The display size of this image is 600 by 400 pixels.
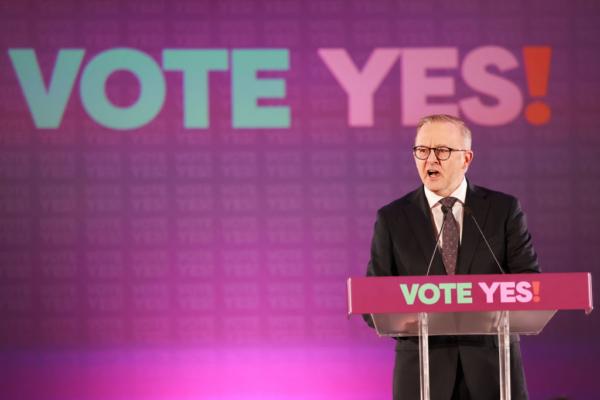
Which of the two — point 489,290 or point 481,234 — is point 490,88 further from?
point 489,290

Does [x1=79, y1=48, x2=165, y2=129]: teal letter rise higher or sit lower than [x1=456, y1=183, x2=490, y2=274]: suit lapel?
higher

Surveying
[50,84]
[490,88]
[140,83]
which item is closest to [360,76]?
[490,88]

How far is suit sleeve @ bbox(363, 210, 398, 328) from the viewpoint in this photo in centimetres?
279

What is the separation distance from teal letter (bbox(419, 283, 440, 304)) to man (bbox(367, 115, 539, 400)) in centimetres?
42

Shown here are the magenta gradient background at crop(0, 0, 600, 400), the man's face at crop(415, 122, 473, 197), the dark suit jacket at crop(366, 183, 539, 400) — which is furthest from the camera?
the magenta gradient background at crop(0, 0, 600, 400)

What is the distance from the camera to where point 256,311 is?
535 cm

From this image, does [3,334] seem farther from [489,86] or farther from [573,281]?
[573,281]

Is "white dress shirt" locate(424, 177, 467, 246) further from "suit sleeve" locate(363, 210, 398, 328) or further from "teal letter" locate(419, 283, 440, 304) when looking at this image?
"teal letter" locate(419, 283, 440, 304)

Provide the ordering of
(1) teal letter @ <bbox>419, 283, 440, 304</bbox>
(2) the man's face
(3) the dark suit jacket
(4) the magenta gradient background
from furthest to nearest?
1. (4) the magenta gradient background
2. (2) the man's face
3. (3) the dark suit jacket
4. (1) teal letter @ <bbox>419, 283, 440, 304</bbox>

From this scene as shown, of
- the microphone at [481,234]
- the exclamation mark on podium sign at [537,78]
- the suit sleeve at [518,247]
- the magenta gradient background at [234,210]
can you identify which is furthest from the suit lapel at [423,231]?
the exclamation mark on podium sign at [537,78]

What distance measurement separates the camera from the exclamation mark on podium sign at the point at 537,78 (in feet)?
17.7

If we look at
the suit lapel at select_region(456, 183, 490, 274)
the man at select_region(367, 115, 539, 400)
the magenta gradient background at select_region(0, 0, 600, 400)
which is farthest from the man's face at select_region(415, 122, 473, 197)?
the magenta gradient background at select_region(0, 0, 600, 400)

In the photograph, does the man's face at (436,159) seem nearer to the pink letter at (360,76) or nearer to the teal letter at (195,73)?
the pink letter at (360,76)

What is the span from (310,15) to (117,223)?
166 cm
